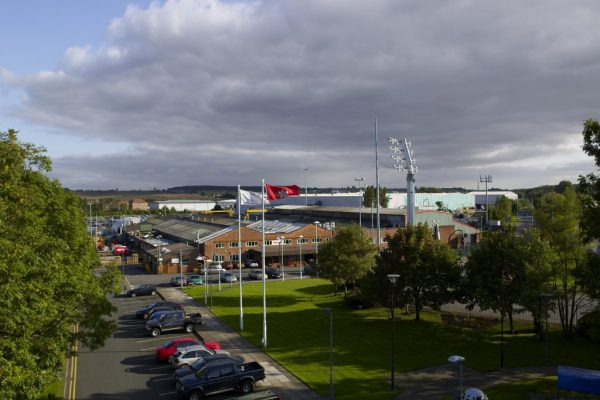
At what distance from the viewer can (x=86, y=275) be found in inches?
999

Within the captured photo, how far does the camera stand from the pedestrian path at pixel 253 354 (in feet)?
84.0

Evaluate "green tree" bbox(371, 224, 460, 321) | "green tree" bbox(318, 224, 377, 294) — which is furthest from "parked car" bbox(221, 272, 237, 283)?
"green tree" bbox(371, 224, 460, 321)

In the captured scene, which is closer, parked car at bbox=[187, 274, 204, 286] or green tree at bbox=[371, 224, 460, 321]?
green tree at bbox=[371, 224, 460, 321]

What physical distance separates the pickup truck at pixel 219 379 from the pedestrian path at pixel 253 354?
1.12m

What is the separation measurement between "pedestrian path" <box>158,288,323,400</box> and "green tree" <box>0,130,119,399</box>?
9670 mm

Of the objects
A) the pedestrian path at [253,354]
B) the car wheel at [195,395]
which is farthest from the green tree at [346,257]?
the car wheel at [195,395]

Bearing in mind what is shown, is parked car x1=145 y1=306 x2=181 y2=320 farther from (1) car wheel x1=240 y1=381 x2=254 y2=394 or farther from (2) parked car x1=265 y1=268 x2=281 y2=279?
(2) parked car x1=265 y1=268 x2=281 y2=279

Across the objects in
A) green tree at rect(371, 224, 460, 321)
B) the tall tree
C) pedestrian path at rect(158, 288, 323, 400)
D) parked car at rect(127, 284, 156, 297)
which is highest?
the tall tree

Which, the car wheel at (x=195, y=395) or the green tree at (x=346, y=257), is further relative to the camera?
the green tree at (x=346, y=257)

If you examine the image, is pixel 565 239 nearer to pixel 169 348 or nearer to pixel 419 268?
pixel 419 268

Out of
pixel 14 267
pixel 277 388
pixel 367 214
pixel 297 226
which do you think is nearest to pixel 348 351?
pixel 277 388

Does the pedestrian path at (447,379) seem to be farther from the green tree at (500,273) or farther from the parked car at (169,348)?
the parked car at (169,348)

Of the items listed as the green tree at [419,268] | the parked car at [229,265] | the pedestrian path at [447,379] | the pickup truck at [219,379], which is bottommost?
the pedestrian path at [447,379]

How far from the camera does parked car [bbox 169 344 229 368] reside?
94.6 feet
